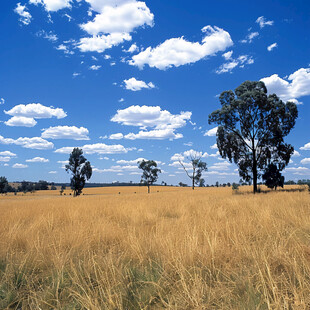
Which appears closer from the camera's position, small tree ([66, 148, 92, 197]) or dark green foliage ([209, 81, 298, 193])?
dark green foliage ([209, 81, 298, 193])

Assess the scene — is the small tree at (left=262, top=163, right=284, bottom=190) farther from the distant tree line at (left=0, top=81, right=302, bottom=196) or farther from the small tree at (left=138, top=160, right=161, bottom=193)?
the small tree at (left=138, top=160, right=161, bottom=193)

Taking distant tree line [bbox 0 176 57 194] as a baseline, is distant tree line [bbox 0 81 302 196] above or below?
above

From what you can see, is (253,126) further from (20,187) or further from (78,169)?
(20,187)

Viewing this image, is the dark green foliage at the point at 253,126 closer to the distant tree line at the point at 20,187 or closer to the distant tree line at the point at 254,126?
the distant tree line at the point at 254,126

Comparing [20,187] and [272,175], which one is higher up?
[272,175]

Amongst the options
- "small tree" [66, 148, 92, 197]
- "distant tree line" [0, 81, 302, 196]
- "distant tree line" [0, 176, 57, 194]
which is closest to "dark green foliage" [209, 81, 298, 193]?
"distant tree line" [0, 81, 302, 196]

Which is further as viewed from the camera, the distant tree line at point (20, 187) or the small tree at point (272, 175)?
the distant tree line at point (20, 187)

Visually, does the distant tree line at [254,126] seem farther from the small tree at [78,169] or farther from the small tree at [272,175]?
the small tree at [78,169]

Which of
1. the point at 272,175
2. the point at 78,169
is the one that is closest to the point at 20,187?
the point at 78,169

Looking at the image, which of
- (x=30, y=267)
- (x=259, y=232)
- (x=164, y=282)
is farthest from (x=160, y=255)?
(x=259, y=232)

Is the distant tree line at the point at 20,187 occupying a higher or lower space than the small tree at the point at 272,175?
lower

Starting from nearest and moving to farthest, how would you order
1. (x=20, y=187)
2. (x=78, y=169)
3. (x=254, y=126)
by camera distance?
(x=254, y=126) < (x=78, y=169) < (x=20, y=187)

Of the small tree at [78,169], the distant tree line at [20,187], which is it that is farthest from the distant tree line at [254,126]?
the distant tree line at [20,187]

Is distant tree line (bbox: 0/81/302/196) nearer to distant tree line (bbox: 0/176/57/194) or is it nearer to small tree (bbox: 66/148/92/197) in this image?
small tree (bbox: 66/148/92/197)
